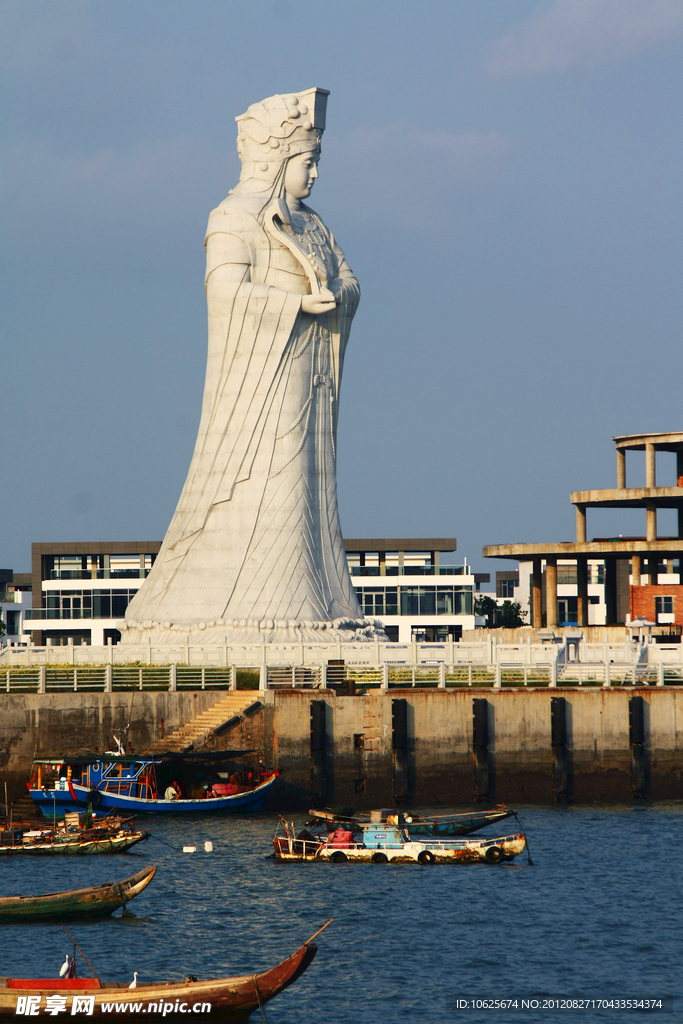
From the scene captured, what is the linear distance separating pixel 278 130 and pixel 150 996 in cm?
3862

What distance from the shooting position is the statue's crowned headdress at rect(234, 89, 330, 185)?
183 feet

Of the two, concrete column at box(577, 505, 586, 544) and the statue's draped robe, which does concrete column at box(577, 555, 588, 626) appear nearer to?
concrete column at box(577, 505, 586, 544)

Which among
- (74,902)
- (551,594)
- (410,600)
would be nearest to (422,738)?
(74,902)

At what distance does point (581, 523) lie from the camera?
77812 millimetres

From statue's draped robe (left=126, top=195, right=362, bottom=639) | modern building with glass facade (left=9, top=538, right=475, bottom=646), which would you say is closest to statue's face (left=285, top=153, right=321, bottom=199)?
statue's draped robe (left=126, top=195, right=362, bottom=639)

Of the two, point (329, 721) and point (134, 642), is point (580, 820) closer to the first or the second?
point (329, 721)

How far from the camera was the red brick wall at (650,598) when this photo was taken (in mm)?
69750

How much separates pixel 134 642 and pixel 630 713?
1805 cm

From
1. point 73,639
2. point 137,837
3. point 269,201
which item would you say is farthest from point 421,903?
point 73,639

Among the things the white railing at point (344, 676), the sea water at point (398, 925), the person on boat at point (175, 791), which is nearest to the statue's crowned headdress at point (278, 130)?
the white railing at point (344, 676)

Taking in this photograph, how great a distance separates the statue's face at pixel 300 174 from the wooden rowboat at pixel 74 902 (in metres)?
32.1

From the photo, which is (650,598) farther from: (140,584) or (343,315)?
(140,584)

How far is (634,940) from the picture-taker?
29719 millimetres

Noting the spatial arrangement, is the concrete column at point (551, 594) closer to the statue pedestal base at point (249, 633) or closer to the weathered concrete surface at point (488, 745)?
the statue pedestal base at point (249, 633)
